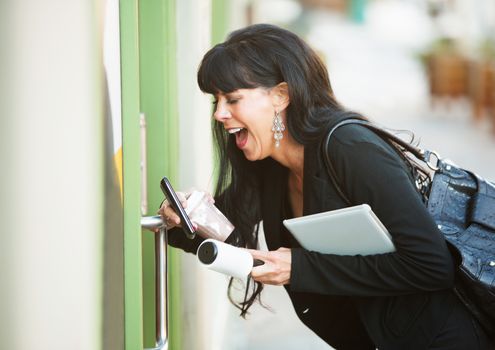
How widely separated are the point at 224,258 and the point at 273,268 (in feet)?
0.62

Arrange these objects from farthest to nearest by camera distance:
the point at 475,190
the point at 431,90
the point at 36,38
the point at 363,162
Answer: the point at 431,90, the point at 475,190, the point at 363,162, the point at 36,38

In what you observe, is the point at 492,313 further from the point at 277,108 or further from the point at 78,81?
the point at 78,81

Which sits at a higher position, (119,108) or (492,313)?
(119,108)

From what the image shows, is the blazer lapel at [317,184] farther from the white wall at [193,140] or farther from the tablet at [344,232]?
the white wall at [193,140]

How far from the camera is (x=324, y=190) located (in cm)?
234

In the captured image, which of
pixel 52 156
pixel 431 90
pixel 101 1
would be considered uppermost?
pixel 101 1

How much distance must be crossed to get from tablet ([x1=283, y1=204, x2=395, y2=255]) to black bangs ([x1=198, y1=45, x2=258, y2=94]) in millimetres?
384

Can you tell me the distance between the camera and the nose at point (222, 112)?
243 cm

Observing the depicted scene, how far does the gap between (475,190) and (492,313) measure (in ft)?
1.06

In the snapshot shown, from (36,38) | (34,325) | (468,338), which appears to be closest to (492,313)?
(468,338)

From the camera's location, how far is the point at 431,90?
59.9 feet

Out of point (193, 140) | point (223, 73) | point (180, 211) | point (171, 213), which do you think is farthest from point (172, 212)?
point (193, 140)

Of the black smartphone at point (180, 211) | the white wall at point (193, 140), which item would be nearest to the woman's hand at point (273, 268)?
the black smartphone at point (180, 211)

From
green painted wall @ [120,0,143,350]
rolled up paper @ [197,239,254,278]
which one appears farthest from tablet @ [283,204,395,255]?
green painted wall @ [120,0,143,350]
